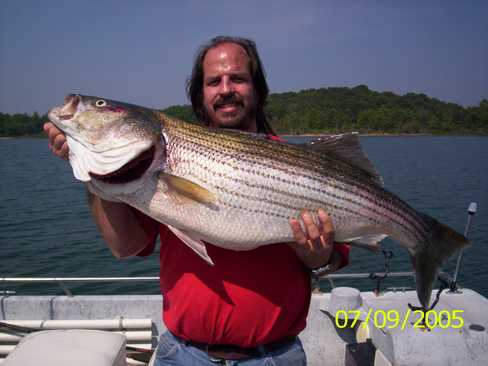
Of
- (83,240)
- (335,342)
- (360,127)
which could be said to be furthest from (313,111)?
(335,342)

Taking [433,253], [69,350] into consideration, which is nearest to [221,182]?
[433,253]

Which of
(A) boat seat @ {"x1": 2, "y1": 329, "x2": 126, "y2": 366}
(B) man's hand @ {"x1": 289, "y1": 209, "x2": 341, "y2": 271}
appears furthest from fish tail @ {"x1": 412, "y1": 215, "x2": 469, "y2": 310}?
(A) boat seat @ {"x1": 2, "y1": 329, "x2": 126, "y2": 366}

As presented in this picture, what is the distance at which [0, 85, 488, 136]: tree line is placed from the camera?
381 feet

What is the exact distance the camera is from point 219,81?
10.5 ft

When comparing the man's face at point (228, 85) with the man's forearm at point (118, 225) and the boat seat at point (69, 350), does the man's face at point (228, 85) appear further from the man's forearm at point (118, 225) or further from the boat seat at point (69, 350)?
the boat seat at point (69, 350)

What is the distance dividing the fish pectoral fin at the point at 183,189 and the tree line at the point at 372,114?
100218mm

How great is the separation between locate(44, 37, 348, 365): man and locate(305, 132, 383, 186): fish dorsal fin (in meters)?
0.60

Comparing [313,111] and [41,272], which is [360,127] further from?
[41,272]

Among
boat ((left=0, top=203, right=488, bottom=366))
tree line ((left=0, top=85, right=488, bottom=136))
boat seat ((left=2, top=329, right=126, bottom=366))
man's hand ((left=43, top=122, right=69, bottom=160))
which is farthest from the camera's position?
tree line ((left=0, top=85, right=488, bottom=136))

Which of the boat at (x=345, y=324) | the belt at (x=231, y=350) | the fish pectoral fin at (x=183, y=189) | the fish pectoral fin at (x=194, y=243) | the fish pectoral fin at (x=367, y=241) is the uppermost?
the fish pectoral fin at (x=183, y=189)

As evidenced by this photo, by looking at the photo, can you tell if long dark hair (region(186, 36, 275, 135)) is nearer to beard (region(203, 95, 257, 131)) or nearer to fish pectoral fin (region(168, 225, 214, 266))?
beard (region(203, 95, 257, 131))

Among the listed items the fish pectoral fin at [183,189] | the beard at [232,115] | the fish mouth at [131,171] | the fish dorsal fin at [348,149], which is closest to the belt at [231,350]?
the fish pectoral fin at [183,189]

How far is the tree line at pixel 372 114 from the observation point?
116125 millimetres

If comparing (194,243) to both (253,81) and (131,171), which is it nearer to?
(131,171)
